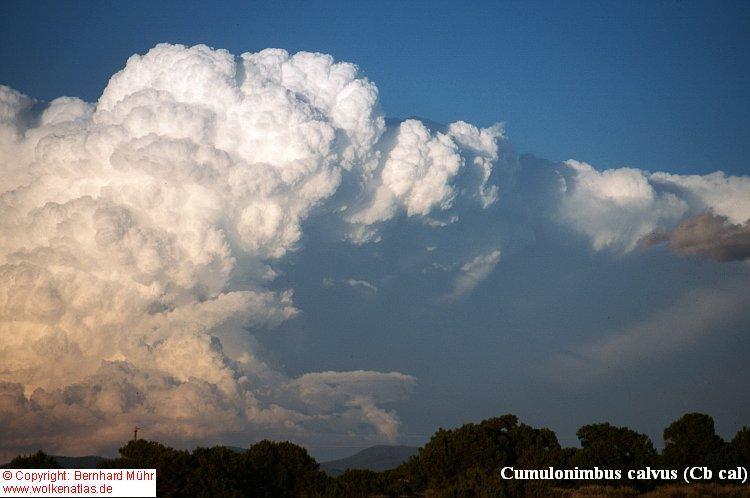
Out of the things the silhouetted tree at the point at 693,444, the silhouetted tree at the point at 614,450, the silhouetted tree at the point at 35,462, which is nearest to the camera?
the silhouetted tree at the point at 35,462

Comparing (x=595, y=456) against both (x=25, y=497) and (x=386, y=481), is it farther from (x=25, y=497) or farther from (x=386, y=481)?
(x=25, y=497)

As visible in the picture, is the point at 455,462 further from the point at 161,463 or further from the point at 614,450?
the point at 161,463

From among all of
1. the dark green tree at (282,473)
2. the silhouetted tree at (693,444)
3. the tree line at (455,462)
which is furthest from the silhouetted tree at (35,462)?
the silhouetted tree at (693,444)

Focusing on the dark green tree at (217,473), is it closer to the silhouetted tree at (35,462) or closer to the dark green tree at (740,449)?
the silhouetted tree at (35,462)

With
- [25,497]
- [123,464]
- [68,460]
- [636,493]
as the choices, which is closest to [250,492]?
[123,464]

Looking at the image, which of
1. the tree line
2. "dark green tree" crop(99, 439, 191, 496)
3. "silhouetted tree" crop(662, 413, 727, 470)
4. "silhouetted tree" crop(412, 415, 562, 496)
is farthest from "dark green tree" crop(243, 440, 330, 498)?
"silhouetted tree" crop(662, 413, 727, 470)

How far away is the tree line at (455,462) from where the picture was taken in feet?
187

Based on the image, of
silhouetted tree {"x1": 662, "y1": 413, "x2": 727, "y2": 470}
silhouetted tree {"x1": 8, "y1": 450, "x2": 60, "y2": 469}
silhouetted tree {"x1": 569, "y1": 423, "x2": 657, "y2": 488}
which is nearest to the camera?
silhouetted tree {"x1": 8, "y1": 450, "x2": 60, "y2": 469}

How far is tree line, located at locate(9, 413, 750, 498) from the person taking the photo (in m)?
57.0

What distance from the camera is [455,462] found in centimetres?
7356

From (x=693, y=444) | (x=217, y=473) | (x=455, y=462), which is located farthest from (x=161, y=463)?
(x=693, y=444)

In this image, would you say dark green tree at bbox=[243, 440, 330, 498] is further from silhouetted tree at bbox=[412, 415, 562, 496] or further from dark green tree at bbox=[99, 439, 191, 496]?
silhouetted tree at bbox=[412, 415, 562, 496]

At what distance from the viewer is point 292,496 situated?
6512 cm

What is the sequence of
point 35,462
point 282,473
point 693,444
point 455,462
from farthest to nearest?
point 693,444
point 455,462
point 282,473
point 35,462
